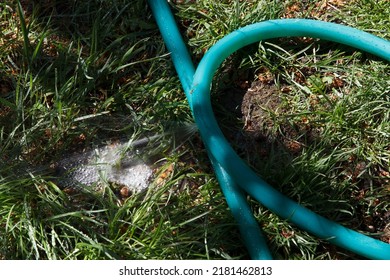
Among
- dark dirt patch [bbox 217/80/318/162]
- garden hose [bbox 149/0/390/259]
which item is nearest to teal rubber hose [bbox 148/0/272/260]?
garden hose [bbox 149/0/390/259]

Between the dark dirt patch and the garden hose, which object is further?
the dark dirt patch

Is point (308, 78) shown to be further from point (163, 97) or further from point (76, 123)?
point (76, 123)

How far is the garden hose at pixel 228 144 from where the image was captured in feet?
8.91

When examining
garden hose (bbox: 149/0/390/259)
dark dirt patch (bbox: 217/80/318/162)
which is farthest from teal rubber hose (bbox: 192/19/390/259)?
dark dirt patch (bbox: 217/80/318/162)

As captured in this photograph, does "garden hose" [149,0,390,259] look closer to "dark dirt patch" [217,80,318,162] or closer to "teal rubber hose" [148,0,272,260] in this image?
"teal rubber hose" [148,0,272,260]

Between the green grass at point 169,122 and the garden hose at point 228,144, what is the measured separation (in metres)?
0.06

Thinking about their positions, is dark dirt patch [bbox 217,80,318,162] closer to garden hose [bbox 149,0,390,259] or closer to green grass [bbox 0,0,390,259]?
green grass [bbox 0,0,390,259]

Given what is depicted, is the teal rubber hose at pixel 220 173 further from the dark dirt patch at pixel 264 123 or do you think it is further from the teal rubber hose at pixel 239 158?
the dark dirt patch at pixel 264 123

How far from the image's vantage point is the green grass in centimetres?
274

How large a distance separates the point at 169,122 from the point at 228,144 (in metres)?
0.32

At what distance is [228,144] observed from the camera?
2859 mm

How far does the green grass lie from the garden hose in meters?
0.06

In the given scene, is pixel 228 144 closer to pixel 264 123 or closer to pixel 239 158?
pixel 239 158

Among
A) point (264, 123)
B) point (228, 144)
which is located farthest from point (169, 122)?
point (264, 123)
